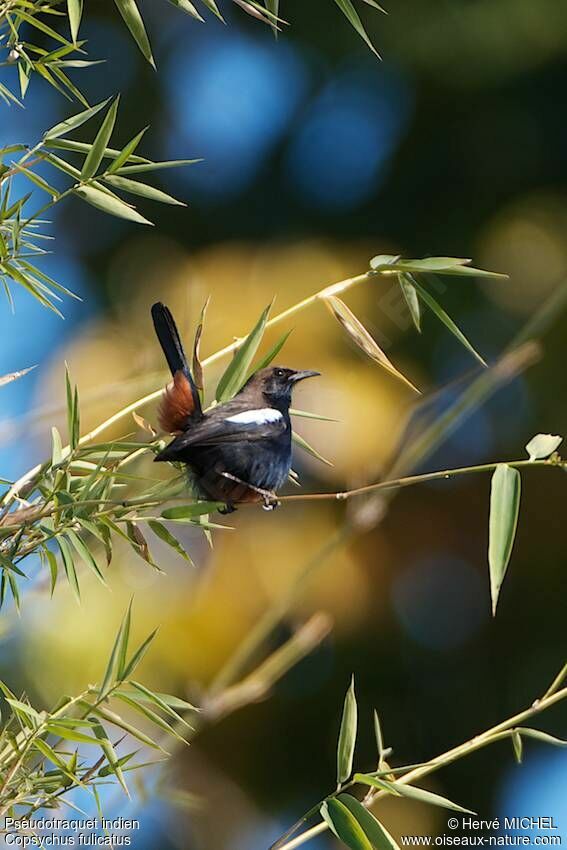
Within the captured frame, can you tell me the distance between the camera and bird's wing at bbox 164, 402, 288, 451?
63.0 inches

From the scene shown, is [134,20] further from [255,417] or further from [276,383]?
[276,383]

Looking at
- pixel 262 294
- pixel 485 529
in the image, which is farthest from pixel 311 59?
pixel 485 529

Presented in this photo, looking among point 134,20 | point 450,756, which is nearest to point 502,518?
point 450,756

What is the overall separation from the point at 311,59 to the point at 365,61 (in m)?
0.24

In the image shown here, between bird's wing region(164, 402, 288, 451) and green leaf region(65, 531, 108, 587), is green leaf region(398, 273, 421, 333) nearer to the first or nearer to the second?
bird's wing region(164, 402, 288, 451)

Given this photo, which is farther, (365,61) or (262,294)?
(365,61)

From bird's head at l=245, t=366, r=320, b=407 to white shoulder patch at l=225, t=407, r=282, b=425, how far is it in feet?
0.58

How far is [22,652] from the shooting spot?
304cm

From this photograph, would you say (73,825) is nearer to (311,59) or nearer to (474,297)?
(474,297)

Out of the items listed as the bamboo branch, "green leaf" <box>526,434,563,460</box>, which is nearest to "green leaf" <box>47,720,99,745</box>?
the bamboo branch

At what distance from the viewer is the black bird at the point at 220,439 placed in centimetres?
165

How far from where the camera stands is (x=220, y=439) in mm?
1667

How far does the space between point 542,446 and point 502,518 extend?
4.2 inches

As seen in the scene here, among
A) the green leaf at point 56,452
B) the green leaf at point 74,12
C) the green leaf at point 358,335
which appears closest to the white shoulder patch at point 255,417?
the green leaf at point 358,335
